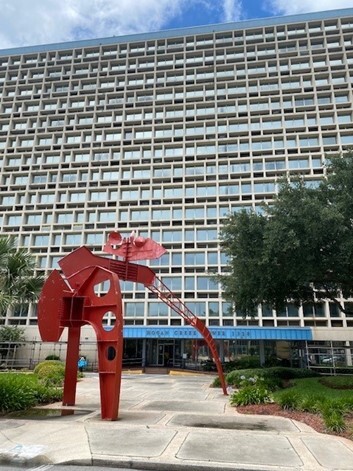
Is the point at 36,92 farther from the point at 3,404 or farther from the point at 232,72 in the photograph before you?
the point at 3,404

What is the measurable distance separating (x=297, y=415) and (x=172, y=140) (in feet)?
140

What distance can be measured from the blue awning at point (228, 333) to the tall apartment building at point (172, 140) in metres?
0.82

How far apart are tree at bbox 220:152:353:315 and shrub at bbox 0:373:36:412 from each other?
10.8 meters

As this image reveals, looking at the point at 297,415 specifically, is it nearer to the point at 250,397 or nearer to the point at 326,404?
the point at 326,404

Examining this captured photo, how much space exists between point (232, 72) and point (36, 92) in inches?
1121

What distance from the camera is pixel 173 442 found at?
23.7 ft

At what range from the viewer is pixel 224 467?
5.74 meters

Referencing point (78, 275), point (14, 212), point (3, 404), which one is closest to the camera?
point (3, 404)

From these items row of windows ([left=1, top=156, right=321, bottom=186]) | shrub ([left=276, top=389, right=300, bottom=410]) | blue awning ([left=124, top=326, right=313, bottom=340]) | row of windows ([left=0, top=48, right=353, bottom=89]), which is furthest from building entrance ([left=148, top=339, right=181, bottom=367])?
row of windows ([left=0, top=48, right=353, bottom=89])

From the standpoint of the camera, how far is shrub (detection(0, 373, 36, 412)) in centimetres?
1102

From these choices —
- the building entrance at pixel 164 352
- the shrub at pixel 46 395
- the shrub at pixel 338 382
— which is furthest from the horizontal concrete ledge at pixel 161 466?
the building entrance at pixel 164 352

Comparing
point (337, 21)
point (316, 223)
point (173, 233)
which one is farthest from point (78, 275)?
point (337, 21)

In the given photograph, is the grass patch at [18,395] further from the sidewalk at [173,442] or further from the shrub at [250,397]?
the shrub at [250,397]

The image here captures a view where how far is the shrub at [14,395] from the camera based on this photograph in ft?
36.2
